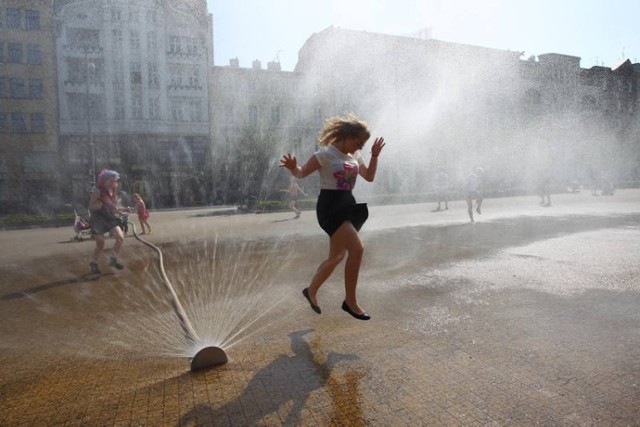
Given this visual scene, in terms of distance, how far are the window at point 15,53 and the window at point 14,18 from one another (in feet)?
4.19

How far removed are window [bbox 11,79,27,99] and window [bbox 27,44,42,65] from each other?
1.99 m

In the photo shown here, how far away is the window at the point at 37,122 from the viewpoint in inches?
1391

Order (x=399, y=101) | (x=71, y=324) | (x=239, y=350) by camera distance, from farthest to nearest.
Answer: (x=399, y=101), (x=71, y=324), (x=239, y=350)

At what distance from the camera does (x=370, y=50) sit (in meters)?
42.9

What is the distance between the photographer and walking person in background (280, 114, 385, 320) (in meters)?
3.63

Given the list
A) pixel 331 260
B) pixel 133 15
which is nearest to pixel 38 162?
pixel 133 15

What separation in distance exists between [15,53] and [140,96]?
9.60 metres

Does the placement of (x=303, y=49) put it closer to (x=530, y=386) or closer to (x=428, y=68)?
(x=428, y=68)

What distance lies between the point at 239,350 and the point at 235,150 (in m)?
32.4

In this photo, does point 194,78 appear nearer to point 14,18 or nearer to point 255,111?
point 255,111

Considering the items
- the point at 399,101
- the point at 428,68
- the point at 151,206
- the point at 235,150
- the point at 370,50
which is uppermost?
the point at 370,50

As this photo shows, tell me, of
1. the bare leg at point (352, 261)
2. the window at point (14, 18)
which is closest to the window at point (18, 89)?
the window at point (14, 18)

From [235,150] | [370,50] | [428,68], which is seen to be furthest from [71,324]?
[370,50]

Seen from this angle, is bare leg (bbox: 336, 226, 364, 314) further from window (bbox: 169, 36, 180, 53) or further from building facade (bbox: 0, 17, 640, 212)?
window (bbox: 169, 36, 180, 53)
